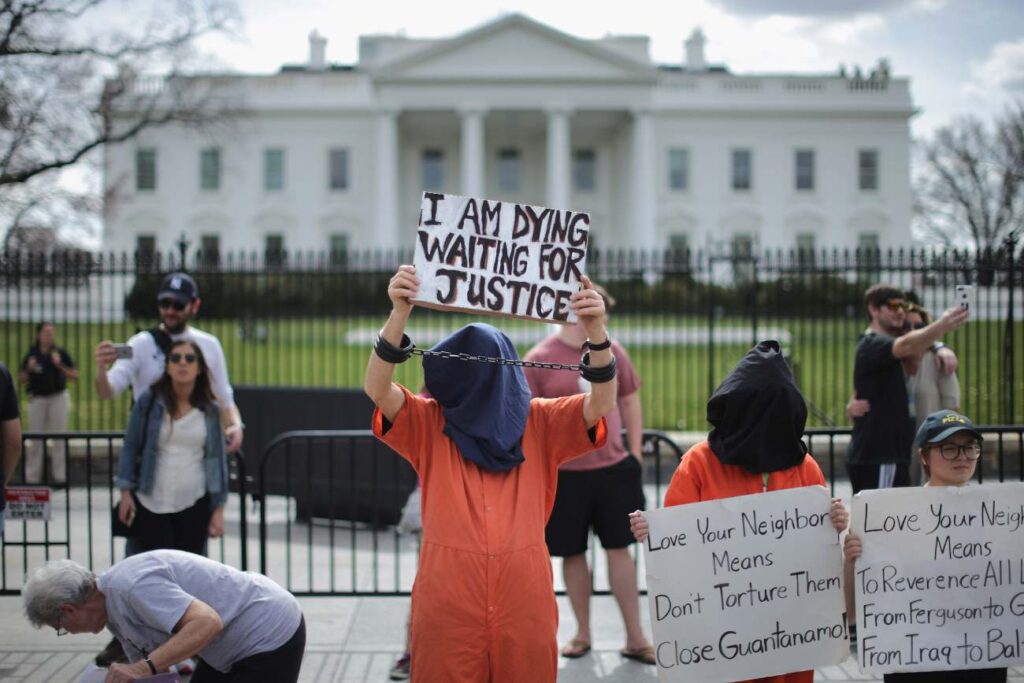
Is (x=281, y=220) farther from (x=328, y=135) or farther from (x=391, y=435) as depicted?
(x=391, y=435)

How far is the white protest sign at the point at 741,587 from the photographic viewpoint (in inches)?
130

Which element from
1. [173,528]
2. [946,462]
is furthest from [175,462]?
[946,462]

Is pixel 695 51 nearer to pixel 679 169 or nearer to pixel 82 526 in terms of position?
pixel 679 169

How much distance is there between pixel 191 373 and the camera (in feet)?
15.8

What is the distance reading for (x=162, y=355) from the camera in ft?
18.6

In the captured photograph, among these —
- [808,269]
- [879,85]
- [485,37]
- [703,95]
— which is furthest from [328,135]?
[808,269]

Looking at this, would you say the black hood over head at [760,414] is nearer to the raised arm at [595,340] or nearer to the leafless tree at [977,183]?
the raised arm at [595,340]

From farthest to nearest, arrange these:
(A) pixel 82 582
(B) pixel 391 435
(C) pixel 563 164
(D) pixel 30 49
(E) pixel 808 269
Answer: (C) pixel 563 164, (D) pixel 30 49, (E) pixel 808 269, (A) pixel 82 582, (B) pixel 391 435

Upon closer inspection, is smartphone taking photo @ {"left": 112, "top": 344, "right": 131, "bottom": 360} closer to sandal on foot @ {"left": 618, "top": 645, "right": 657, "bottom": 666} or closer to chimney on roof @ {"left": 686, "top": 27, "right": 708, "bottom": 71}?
sandal on foot @ {"left": 618, "top": 645, "right": 657, "bottom": 666}

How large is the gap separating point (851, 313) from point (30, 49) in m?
12.4

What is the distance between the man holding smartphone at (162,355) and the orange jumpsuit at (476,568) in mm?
2628

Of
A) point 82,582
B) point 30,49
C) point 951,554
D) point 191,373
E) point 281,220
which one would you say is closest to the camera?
point 82,582

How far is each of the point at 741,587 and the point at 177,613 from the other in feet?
6.63

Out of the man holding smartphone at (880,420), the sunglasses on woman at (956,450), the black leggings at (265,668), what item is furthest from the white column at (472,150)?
the sunglasses on woman at (956,450)
